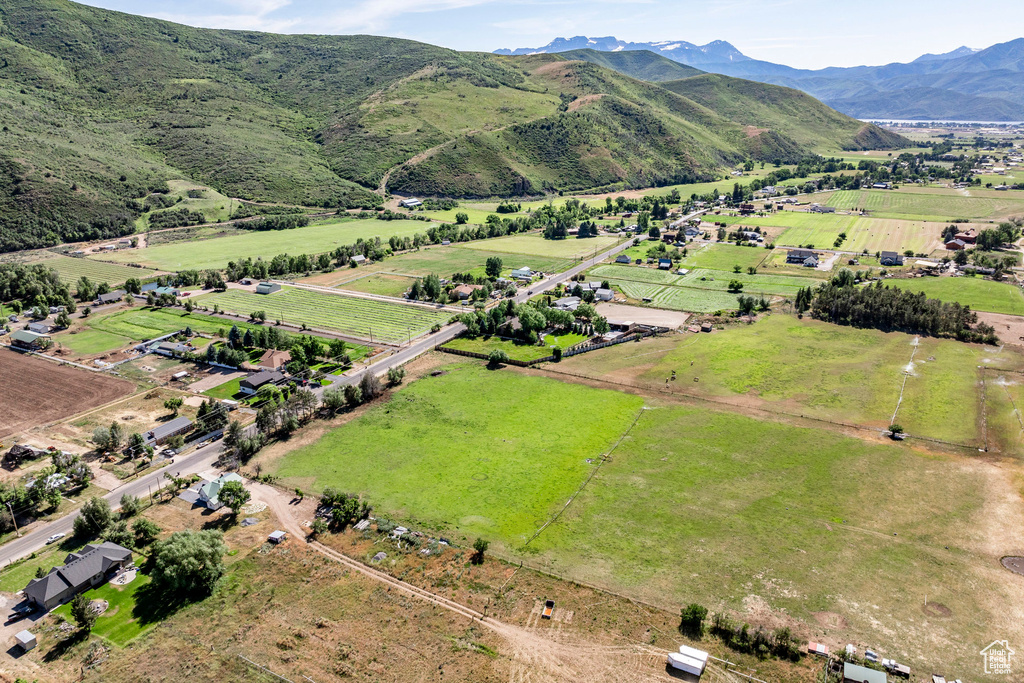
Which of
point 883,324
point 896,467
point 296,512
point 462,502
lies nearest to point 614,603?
point 462,502

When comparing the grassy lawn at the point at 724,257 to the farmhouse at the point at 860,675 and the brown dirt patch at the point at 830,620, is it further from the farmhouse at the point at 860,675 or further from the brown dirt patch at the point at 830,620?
the farmhouse at the point at 860,675

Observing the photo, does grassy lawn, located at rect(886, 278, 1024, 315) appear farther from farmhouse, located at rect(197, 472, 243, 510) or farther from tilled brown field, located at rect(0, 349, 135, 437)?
tilled brown field, located at rect(0, 349, 135, 437)

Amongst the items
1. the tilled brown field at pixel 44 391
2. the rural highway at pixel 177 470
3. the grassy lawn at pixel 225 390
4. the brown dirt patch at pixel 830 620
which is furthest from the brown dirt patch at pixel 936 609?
the tilled brown field at pixel 44 391

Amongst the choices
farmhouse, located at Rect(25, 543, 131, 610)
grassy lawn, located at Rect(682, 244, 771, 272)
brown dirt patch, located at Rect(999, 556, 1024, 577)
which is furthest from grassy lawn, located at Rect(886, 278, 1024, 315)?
farmhouse, located at Rect(25, 543, 131, 610)

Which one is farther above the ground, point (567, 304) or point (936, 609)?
point (567, 304)

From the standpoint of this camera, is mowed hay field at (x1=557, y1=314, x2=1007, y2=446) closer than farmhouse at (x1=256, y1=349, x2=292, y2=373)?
Yes

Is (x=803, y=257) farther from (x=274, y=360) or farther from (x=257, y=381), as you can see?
(x=257, y=381)

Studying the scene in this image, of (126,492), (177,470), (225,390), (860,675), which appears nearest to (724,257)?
(225,390)
